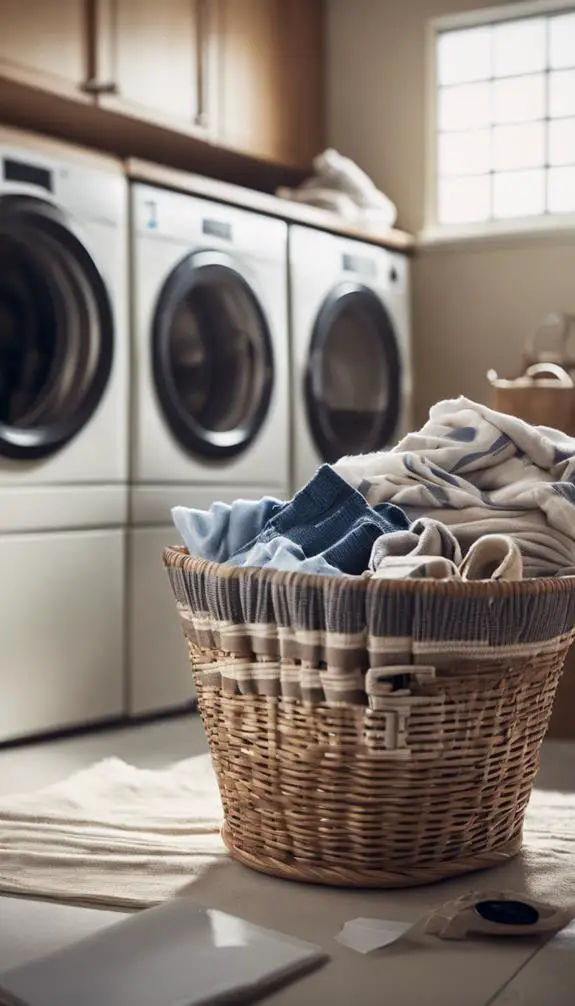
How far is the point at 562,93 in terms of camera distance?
3.83 meters

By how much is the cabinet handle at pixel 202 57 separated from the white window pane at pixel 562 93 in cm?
123

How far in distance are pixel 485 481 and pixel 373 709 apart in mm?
448

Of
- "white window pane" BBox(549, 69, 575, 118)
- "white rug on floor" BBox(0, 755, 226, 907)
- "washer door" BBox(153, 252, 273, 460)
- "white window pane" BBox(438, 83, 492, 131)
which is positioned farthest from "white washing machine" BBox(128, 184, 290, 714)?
"white window pane" BBox(549, 69, 575, 118)

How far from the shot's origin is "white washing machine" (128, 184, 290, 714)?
2.67 meters

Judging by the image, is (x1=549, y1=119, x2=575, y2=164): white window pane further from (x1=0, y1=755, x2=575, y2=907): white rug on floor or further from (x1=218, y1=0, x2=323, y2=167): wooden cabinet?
(x1=0, y1=755, x2=575, y2=907): white rug on floor

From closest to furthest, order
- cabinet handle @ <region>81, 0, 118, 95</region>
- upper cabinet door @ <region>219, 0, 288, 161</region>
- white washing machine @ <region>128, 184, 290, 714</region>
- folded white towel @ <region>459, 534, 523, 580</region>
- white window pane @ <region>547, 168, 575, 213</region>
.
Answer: folded white towel @ <region>459, 534, 523, 580</region> → white washing machine @ <region>128, 184, 290, 714</region> → cabinet handle @ <region>81, 0, 118, 95</region> → upper cabinet door @ <region>219, 0, 288, 161</region> → white window pane @ <region>547, 168, 575, 213</region>

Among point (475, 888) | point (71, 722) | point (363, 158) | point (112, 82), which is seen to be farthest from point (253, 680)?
point (363, 158)

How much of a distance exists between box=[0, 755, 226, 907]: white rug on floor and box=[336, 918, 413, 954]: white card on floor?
9.7 inches

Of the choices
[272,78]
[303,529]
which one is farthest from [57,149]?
[272,78]

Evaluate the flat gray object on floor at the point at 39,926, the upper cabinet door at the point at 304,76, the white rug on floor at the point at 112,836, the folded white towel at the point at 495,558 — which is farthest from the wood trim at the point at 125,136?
the flat gray object on floor at the point at 39,926

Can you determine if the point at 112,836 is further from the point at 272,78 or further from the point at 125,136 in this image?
the point at 272,78

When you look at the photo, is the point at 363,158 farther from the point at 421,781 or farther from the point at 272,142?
the point at 421,781

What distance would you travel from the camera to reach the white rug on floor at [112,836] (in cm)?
149

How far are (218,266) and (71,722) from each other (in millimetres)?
1130
